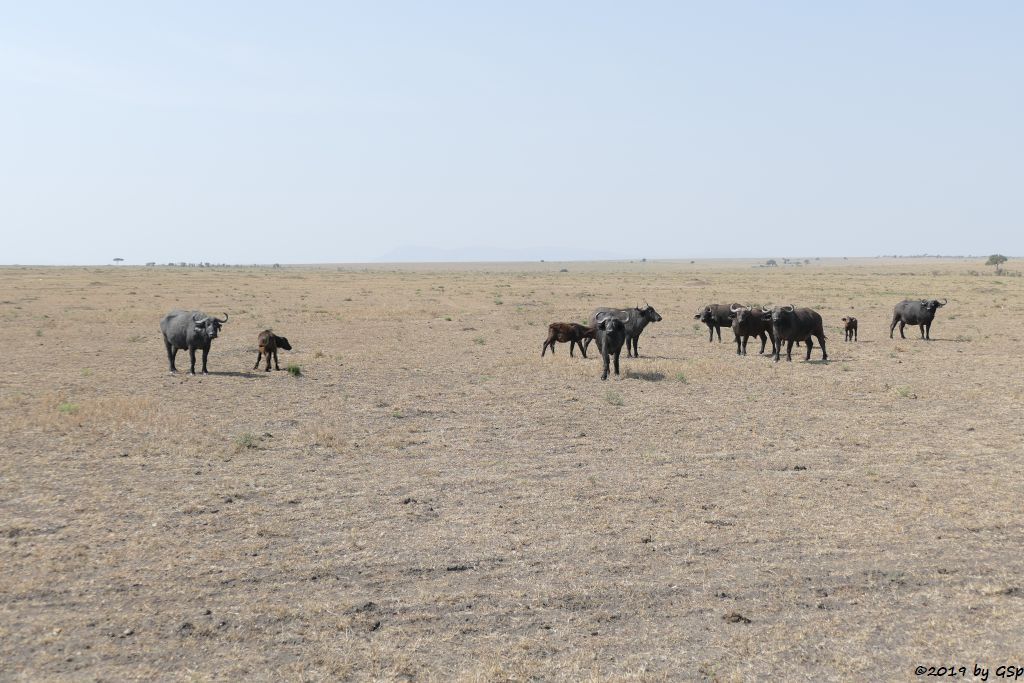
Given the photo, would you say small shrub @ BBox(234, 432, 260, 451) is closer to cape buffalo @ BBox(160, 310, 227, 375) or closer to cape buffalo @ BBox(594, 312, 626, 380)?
cape buffalo @ BBox(160, 310, 227, 375)

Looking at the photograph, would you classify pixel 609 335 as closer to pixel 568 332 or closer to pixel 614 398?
pixel 614 398

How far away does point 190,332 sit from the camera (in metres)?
20.7

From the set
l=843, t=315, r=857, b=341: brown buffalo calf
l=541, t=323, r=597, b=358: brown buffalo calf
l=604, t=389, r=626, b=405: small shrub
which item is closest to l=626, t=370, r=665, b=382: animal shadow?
l=604, t=389, r=626, b=405: small shrub

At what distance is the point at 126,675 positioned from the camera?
19.8 ft

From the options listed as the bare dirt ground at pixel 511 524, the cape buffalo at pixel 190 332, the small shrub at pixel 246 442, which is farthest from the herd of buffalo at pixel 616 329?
the small shrub at pixel 246 442

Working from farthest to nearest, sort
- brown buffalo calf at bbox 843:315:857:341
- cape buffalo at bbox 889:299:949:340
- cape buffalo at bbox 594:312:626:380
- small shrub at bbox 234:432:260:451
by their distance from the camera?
cape buffalo at bbox 889:299:949:340
brown buffalo calf at bbox 843:315:857:341
cape buffalo at bbox 594:312:626:380
small shrub at bbox 234:432:260:451

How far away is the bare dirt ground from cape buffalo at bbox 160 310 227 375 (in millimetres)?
1168

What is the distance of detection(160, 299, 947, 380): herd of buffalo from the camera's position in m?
20.3

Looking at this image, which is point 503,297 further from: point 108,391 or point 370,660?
point 370,660

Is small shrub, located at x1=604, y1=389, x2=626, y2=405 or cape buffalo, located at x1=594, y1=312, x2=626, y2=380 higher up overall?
cape buffalo, located at x1=594, y1=312, x2=626, y2=380

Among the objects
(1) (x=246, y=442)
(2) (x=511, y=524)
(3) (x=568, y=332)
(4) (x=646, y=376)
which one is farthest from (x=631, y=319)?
(2) (x=511, y=524)

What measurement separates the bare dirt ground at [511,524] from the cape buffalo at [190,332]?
1.17 meters

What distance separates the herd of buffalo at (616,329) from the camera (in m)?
20.3

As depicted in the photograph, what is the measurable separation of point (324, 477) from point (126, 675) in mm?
5415
